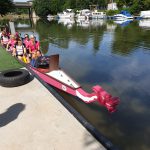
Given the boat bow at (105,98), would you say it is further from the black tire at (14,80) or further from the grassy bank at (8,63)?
the grassy bank at (8,63)

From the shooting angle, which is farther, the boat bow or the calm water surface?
the calm water surface

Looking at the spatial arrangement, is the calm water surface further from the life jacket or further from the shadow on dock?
the life jacket

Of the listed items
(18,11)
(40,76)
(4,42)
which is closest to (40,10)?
(18,11)

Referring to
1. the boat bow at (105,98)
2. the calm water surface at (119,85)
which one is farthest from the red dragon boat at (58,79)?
the calm water surface at (119,85)

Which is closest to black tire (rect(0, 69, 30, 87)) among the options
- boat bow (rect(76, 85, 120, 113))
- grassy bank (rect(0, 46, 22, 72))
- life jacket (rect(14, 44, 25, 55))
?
grassy bank (rect(0, 46, 22, 72))

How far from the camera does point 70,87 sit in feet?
29.0

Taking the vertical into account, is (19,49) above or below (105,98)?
above

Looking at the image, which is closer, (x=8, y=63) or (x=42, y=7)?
(x=8, y=63)

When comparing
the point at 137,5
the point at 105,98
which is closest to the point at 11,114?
the point at 105,98

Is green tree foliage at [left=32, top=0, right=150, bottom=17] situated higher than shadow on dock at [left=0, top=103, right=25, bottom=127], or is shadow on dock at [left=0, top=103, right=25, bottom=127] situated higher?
green tree foliage at [left=32, top=0, right=150, bottom=17]

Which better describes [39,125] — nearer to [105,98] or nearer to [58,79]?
[105,98]

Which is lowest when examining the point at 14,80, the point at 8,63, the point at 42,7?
the point at 8,63

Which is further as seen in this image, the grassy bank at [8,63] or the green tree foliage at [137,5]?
the green tree foliage at [137,5]

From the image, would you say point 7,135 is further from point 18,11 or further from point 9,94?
point 18,11
